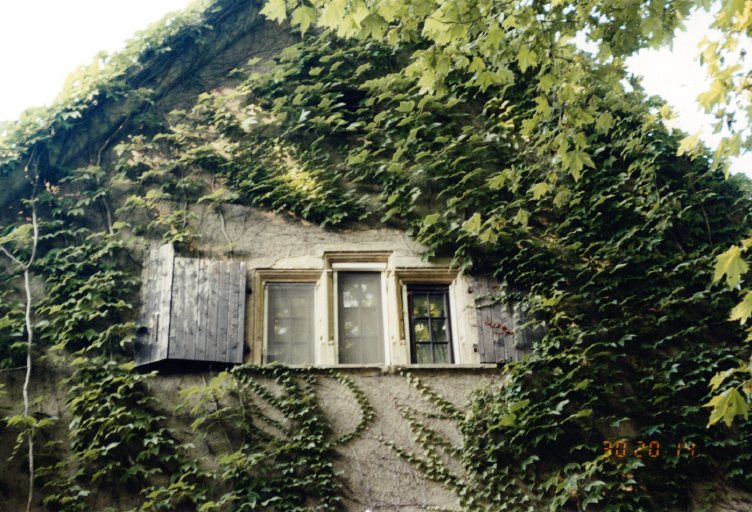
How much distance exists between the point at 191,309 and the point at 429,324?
2162 mm

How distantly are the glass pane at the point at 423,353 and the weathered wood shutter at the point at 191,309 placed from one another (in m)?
1.58

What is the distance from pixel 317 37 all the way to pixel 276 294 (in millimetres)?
3111

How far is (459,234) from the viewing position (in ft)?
24.4

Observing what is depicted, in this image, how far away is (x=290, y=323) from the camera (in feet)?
23.7

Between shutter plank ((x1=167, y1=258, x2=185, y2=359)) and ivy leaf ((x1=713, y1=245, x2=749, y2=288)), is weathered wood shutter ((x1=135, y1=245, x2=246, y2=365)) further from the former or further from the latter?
ivy leaf ((x1=713, y1=245, x2=749, y2=288))

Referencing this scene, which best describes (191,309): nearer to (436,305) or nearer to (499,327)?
(436,305)

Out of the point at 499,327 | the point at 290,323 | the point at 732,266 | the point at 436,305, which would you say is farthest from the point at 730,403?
the point at 290,323

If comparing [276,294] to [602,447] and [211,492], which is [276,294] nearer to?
[211,492]

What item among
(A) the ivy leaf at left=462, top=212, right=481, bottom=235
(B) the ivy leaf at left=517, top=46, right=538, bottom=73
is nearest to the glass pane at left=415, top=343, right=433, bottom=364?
(A) the ivy leaf at left=462, top=212, right=481, bottom=235

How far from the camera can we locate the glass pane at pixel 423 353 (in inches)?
281

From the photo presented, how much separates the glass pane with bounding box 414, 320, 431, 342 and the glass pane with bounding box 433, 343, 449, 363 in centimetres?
12

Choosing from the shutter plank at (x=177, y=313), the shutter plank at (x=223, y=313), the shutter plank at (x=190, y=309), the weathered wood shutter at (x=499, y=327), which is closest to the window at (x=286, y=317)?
the shutter plank at (x=223, y=313)

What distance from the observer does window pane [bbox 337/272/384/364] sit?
7148 mm

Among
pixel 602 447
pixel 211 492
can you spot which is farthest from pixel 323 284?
pixel 602 447
